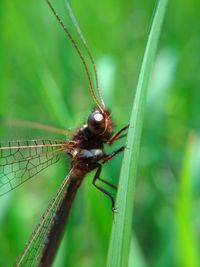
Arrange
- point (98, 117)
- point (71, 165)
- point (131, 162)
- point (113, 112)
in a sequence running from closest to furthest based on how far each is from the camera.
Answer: point (131, 162)
point (98, 117)
point (71, 165)
point (113, 112)

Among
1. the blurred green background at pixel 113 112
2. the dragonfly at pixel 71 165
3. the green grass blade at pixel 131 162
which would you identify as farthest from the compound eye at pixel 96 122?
the green grass blade at pixel 131 162

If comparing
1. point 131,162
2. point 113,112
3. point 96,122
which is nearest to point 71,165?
point 96,122

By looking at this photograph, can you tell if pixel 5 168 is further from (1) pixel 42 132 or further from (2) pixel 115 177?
(1) pixel 42 132

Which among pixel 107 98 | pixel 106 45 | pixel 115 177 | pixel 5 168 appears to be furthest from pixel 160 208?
pixel 106 45

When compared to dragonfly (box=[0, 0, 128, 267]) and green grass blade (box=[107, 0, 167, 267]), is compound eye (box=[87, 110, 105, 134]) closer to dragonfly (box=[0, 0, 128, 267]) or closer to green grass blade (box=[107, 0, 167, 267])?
dragonfly (box=[0, 0, 128, 267])

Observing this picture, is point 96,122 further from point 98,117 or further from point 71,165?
point 71,165

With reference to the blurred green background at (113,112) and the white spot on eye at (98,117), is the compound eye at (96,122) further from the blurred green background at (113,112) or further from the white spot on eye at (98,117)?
the blurred green background at (113,112)
